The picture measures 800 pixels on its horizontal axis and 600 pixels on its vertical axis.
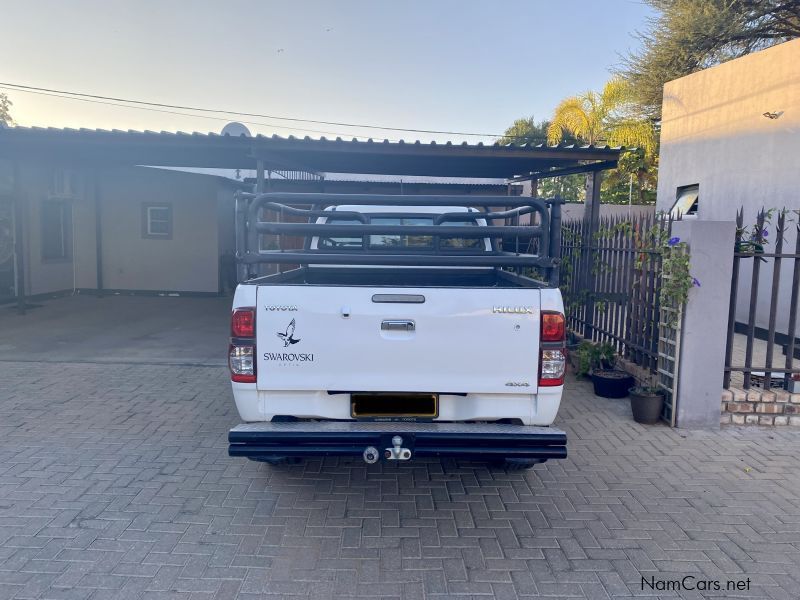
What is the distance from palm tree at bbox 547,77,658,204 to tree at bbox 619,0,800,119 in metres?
1.22

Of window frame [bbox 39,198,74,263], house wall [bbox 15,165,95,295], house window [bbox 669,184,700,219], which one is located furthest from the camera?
window frame [bbox 39,198,74,263]

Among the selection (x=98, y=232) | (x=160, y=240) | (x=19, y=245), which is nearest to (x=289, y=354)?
(x=19, y=245)

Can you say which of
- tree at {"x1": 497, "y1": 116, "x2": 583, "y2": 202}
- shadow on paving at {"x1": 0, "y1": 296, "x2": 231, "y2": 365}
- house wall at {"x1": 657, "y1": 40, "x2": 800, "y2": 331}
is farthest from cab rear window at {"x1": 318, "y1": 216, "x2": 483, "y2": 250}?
tree at {"x1": 497, "y1": 116, "x2": 583, "y2": 202}

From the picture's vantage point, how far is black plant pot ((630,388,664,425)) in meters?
5.62

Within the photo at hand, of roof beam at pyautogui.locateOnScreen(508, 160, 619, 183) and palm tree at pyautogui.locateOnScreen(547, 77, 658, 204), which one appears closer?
roof beam at pyautogui.locateOnScreen(508, 160, 619, 183)

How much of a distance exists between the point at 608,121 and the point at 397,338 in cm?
1809

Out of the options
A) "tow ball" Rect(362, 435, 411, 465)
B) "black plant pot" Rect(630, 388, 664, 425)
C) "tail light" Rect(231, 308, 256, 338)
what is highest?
"tail light" Rect(231, 308, 256, 338)

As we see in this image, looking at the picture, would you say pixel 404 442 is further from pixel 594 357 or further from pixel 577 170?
pixel 577 170

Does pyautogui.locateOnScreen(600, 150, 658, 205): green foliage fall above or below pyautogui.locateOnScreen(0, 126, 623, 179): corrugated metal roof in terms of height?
above

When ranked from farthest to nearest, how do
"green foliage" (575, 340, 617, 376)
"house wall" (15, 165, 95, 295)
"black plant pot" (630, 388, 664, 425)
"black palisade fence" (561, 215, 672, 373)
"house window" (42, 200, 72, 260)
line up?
"house window" (42, 200, 72, 260), "house wall" (15, 165, 95, 295), "green foliage" (575, 340, 617, 376), "black palisade fence" (561, 215, 672, 373), "black plant pot" (630, 388, 664, 425)

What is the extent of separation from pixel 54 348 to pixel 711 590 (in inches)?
339

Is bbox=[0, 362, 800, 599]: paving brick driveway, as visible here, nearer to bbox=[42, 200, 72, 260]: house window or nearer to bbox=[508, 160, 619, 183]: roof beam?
bbox=[508, 160, 619, 183]: roof beam

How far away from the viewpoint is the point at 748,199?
978 cm

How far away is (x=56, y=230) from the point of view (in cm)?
1381
